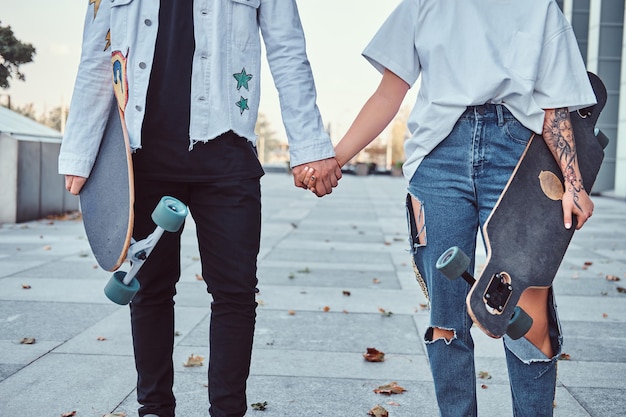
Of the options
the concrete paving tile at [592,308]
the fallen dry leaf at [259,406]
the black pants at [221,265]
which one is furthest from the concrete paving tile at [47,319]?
the concrete paving tile at [592,308]

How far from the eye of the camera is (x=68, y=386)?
3.61 metres

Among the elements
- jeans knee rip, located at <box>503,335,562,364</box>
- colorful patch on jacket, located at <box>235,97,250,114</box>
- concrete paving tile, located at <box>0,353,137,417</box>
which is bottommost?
concrete paving tile, located at <box>0,353,137,417</box>

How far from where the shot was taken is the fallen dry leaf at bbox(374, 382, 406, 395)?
362 centimetres

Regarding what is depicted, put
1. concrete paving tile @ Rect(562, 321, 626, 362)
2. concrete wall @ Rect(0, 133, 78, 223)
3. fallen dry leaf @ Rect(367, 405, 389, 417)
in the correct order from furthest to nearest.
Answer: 1. concrete wall @ Rect(0, 133, 78, 223)
2. concrete paving tile @ Rect(562, 321, 626, 362)
3. fallen dry leaf @ Rect(367, 405, 389, 417)

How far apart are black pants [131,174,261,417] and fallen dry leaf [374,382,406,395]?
3.43 feet

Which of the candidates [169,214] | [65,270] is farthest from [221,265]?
[65,270]

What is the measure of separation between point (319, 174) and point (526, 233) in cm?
80

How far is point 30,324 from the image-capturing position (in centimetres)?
482

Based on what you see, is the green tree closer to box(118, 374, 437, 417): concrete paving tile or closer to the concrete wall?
the concrete wall

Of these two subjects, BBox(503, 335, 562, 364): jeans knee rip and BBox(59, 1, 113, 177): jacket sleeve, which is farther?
BBox(59, 1, 113, 177): jacket sleeve

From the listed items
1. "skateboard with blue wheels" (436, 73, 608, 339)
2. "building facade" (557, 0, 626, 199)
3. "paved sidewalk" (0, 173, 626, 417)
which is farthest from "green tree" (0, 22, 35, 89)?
"building facade" (557, 0, 626, 199)

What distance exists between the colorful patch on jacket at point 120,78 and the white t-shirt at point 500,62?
992mm

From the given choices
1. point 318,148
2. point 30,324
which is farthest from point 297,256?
point 318,148

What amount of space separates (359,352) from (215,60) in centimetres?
226
